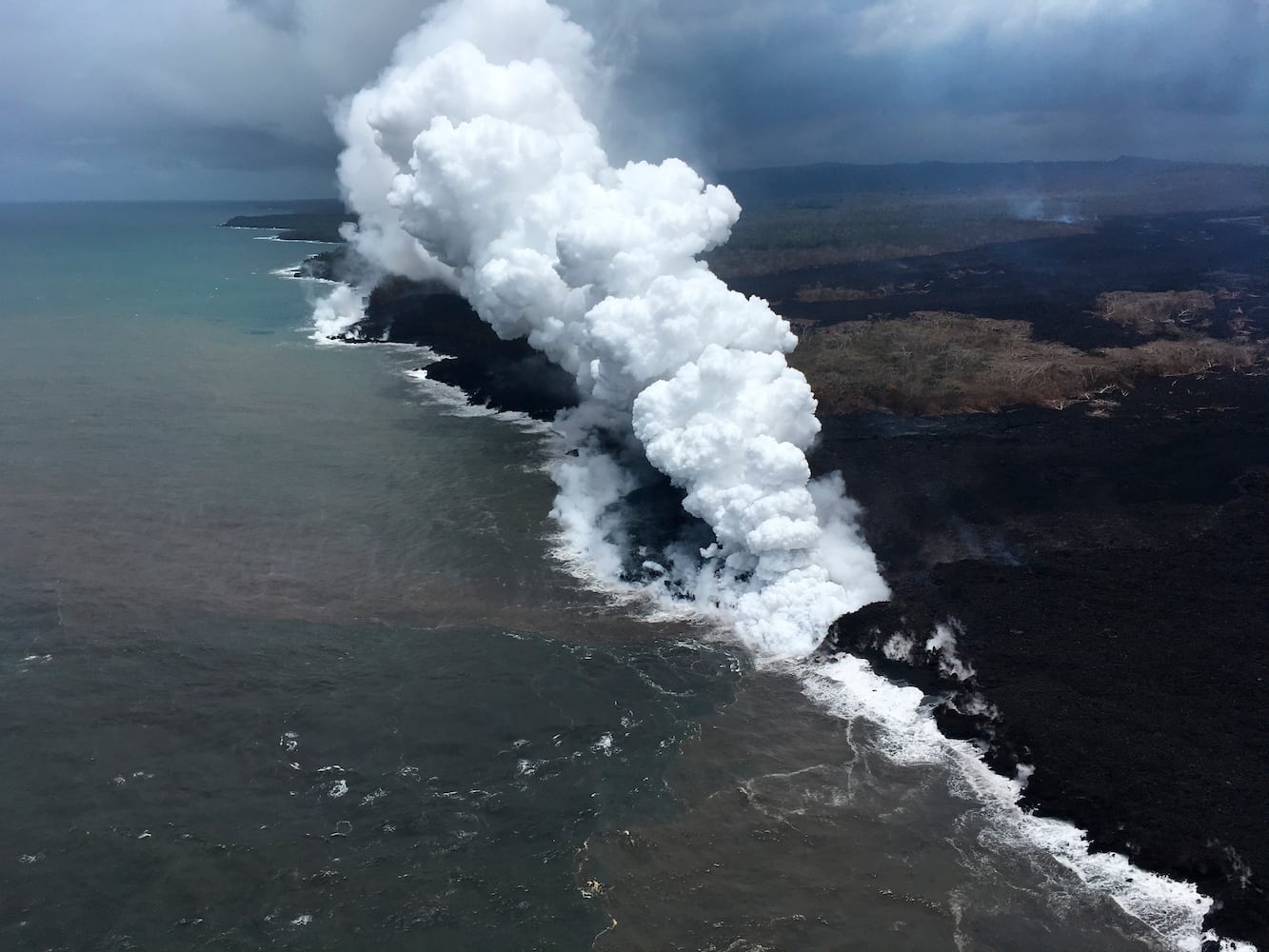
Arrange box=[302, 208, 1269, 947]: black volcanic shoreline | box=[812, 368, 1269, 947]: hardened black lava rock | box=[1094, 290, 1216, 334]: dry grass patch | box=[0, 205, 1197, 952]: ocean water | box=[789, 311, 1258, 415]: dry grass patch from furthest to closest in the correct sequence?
box=[1094, 290, 1216, 334]: dry grass patch → box=[789, 311, 1258, 415]: dry grass patch → box=[302, 208, 1269, 947]: black volcanic shoreline → box=[812, 368, 1269, 947]: hardened black lava rock → box=[0, 205, 1197, 952]: ocean water

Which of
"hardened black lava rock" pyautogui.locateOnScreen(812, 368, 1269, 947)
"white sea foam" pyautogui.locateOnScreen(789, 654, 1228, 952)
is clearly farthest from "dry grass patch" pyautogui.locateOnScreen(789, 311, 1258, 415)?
"white sea foam" pyautogui.locateOnScreen(789, 654, 1228, 952)

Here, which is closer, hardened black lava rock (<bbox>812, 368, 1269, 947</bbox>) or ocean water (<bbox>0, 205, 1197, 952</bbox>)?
ocean water (<bbox>0, 205, 1197, 952</bbox>)

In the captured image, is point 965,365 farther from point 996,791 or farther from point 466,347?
point 996,791

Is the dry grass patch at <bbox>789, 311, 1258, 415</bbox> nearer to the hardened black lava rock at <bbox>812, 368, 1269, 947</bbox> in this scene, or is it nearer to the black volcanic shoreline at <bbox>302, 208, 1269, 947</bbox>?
the black volcanic shoreline at <bbox>302, 208, 1269, 947</bbox>

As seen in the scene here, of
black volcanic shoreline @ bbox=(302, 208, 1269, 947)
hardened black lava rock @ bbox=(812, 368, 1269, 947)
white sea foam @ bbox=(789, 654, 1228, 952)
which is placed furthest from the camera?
black volcanic shoreline @ bbox=(302, 208, 1269, 947)

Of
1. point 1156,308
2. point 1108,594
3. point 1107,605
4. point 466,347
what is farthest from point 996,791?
point 1156,308
